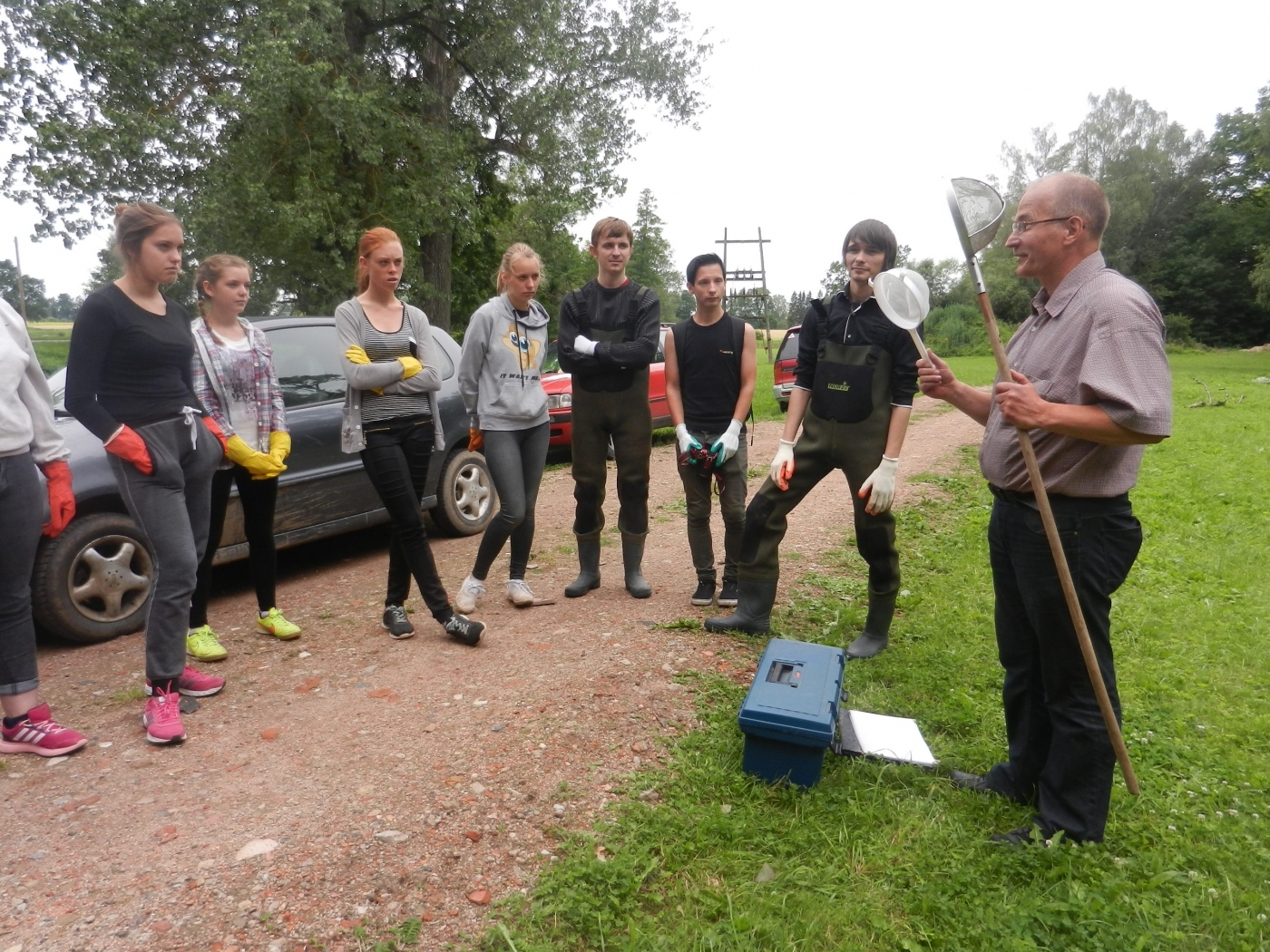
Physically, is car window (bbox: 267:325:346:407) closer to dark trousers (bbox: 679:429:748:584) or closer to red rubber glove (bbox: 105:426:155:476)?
red rubber glove (bbox: 105:426:155:476)

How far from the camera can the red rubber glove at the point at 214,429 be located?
3928mm

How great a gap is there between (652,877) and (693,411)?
9.35ft

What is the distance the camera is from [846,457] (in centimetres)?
411

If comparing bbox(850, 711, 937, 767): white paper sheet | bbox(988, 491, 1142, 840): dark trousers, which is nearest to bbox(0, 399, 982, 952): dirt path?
bbox(850, 711, 937, 767): white paper sheet

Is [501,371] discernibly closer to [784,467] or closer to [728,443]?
[728,443]

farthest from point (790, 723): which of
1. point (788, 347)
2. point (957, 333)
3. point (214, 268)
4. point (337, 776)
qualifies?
point (957, 333)

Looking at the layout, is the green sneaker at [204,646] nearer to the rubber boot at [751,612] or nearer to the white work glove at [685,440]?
the rubber boot at [751,612]

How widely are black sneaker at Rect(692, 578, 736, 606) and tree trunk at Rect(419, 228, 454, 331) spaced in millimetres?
11524

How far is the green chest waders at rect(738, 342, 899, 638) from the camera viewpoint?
4.06 metres

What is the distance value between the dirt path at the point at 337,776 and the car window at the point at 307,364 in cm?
149

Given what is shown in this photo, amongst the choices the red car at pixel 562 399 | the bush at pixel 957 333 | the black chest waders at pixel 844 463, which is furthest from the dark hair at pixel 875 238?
the bush at pixel 957 333

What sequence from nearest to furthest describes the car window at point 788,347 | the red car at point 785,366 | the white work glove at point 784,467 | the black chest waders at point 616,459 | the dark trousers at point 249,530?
1. the white work glove at point 784,467
2. the dark trousers at point 249,530
3. the black chest waders at point 616,459
4. the red car at point 785,366
5. the car window at point 788,347

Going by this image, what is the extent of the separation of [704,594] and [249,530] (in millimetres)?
2591

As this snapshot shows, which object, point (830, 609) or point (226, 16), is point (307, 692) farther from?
point (226, 16)
